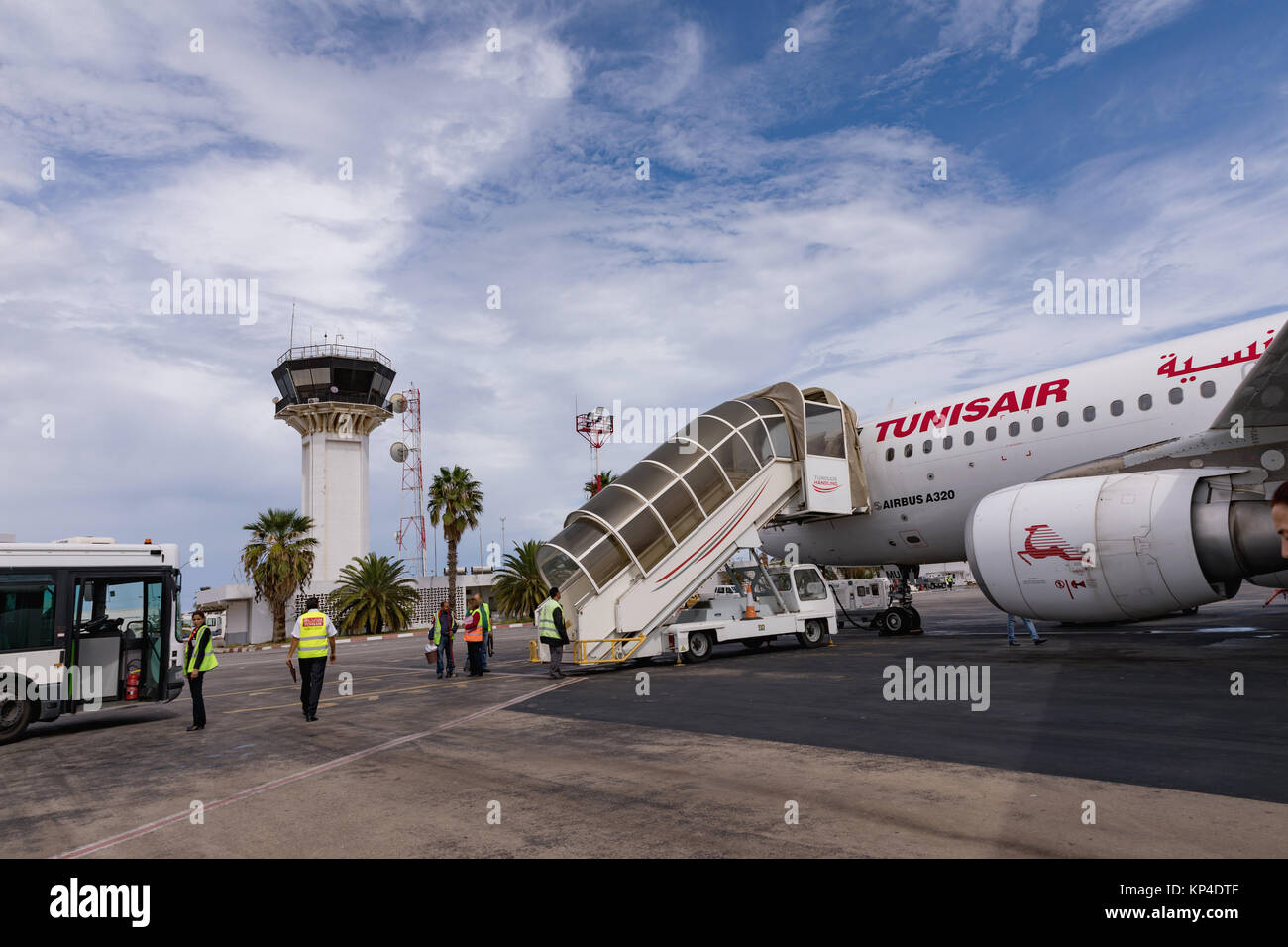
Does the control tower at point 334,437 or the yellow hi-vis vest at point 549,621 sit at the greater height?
the control tower at point 334,437

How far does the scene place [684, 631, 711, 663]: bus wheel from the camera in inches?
707

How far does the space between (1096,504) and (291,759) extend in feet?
33.8

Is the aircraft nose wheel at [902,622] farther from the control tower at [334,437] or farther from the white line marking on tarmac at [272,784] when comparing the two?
the control tower at [334,437]

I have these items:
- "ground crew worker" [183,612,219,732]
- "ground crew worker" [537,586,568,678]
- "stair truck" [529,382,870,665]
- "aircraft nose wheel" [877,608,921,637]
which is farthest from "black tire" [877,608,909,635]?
"ground crew worker" [183,612,219,732]

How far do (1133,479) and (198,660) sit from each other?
43.7ft

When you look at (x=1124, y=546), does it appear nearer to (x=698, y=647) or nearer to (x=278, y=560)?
(x=698, y=647)

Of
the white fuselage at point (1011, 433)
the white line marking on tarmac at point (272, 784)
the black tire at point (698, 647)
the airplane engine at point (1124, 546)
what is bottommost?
the white line marking on tarmac at point (272, 784)

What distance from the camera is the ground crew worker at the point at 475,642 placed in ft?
61.6

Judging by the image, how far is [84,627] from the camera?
42.0 ft

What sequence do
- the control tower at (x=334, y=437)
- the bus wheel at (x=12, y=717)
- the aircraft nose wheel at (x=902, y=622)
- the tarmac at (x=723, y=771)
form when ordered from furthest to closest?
the control tower at (x=334, y=437)
the aircraft nose wheel at (x=902, y=622)
the bus wheel at (x=12, y=717)
the tarmac at (x=723, y=771)

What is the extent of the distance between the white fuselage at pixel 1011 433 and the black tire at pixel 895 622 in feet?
4.99

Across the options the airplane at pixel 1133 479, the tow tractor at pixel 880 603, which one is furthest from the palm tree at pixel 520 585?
the airplane at pixel 1133 479

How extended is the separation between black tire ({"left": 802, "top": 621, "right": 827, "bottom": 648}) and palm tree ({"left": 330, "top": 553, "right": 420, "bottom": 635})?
36880mm

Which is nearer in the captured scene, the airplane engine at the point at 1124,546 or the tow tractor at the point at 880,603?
the airplane engine at the point at 1124,546
